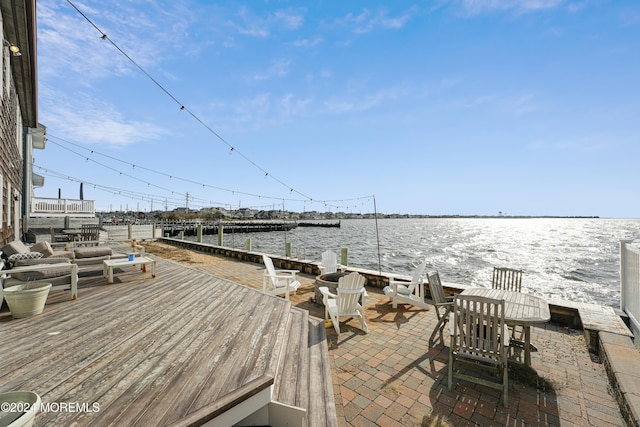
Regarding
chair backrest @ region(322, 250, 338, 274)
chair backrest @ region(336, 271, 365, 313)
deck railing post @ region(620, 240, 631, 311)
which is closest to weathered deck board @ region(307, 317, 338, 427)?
chair backrest @ region(336, 271, 365, 313)

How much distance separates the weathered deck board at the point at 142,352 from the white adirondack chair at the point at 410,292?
7.11ft

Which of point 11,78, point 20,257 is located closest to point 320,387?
point 20,257

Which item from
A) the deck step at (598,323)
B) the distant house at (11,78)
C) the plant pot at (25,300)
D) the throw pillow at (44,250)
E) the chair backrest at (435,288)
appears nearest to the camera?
the plant pot at (25,300)

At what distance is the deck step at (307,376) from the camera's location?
7.06 feet

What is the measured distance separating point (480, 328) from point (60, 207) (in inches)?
763

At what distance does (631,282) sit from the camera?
396cm

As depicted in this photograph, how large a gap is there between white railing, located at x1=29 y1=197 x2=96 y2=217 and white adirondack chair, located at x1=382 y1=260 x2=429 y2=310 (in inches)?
695

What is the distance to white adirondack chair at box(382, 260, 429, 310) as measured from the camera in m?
4.83

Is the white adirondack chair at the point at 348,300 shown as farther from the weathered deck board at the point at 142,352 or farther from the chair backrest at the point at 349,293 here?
the weathered deck board at the point at 142,352

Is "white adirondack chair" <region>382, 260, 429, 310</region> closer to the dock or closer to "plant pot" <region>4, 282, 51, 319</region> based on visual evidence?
the dock

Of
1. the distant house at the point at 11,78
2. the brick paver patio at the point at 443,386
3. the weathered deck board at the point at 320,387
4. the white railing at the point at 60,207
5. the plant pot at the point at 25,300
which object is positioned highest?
the distant house at the point at 11,78

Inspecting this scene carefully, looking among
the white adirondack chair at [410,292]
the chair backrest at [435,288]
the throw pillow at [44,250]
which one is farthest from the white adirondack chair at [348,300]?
the throw pillow at [44,250]

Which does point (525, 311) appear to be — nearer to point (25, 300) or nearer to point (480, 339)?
point (480, 339)

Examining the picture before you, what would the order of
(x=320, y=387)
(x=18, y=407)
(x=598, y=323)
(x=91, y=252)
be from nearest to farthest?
(x=18, y=407) → (x=320, y=387) → (x=598, y=323) → (x=91, y=252)
